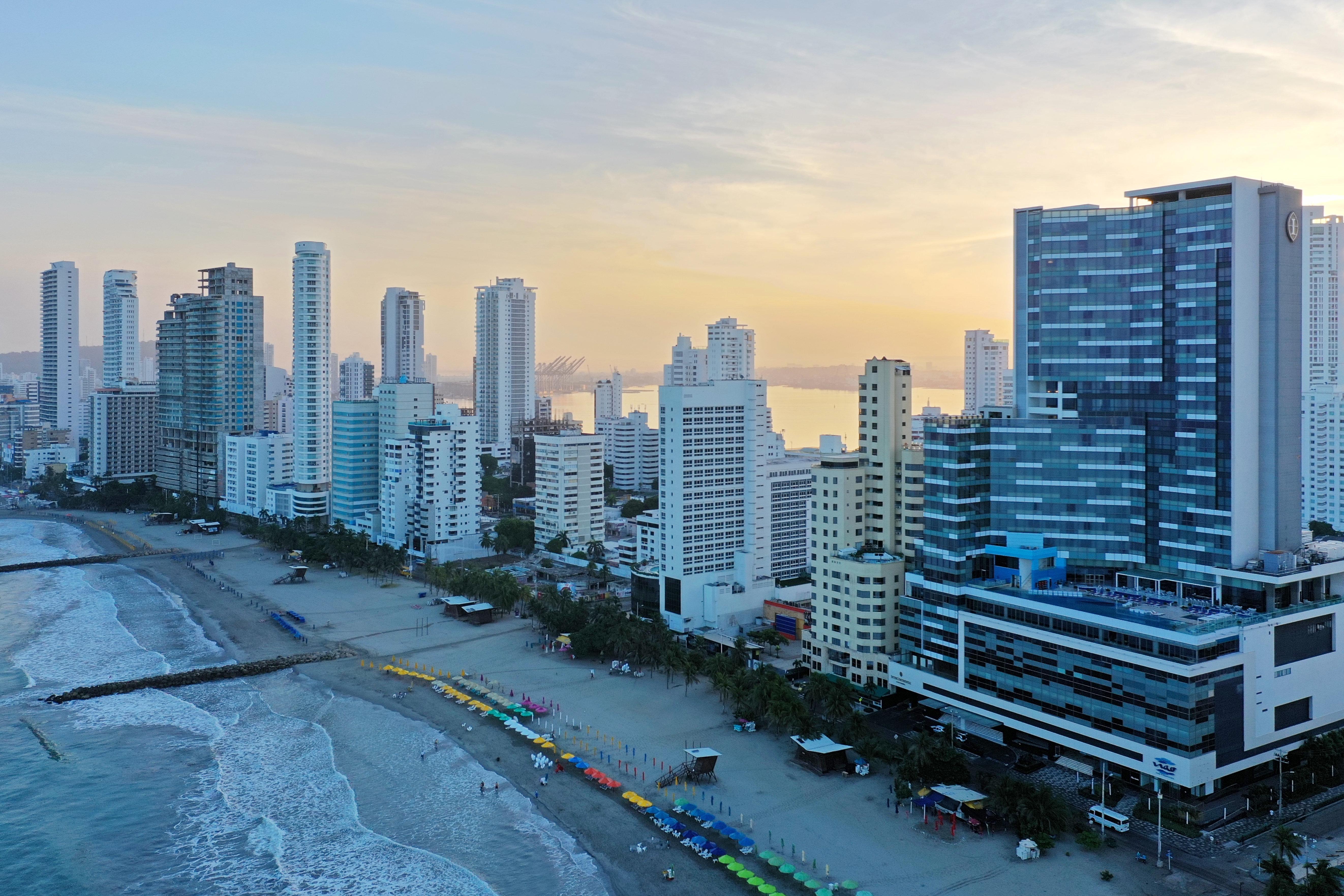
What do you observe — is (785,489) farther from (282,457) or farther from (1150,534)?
(282,457)

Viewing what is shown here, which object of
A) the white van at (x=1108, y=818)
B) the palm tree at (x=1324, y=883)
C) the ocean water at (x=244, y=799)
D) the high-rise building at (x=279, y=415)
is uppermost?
the high-rise building at (x=279, y=415)

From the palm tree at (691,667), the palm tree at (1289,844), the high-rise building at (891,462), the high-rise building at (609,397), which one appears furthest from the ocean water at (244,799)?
the high-rise building at (609,397)

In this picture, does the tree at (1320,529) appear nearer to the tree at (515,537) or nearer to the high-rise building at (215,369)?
the tree at (515,537)

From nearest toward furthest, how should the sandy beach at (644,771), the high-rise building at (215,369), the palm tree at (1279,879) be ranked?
the palm tree at (1279,879)
the sandy beach at (644,771)
the high-rise building at (215,369)

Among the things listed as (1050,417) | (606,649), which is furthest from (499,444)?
(1050,417)

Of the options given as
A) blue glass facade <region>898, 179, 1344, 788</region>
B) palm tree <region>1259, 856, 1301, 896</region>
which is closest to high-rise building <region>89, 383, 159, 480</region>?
blue glass facade <region>898, 179, 1344, 788</region>

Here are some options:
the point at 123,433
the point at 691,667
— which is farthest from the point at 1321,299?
the point at 123,433

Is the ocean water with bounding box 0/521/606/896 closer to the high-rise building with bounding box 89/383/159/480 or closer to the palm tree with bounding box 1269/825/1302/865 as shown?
the palm tree with bounding box 1269/825/1302/865
